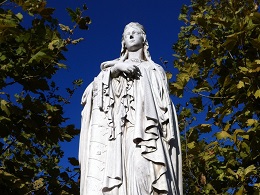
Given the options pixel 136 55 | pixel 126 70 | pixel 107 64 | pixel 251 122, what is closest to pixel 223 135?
pixel 251 122

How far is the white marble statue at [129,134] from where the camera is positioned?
193 inches

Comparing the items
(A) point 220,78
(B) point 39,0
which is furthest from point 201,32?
(B) point 39,0

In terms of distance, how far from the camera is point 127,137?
5211 mm

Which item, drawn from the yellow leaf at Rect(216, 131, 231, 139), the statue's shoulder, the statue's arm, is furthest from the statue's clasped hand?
the yellow leaf at Rect(216, 131, 231, 139)

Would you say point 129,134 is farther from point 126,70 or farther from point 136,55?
point 136,55

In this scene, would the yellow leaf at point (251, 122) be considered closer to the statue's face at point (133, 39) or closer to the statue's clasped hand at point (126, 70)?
the statue's face at point (133, 39)

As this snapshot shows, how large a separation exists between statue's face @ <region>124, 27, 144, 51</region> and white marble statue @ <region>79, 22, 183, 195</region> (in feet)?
0.62

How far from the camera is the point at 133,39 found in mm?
6023

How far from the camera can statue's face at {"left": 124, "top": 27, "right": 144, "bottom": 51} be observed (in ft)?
19.7

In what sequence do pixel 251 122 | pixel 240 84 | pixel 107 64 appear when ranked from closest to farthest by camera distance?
pixel 107 64, pixel 251 122, pixel 240 84

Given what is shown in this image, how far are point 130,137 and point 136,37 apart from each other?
4.94 feet

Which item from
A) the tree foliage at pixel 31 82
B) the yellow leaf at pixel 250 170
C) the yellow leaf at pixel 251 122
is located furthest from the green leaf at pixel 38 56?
the yellow leaf at pixel 250 170

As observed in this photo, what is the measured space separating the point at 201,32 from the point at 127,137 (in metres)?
5.46

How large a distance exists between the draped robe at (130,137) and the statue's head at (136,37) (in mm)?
357
